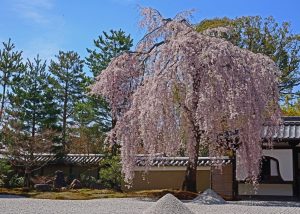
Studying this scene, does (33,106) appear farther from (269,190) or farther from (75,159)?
(269,190)

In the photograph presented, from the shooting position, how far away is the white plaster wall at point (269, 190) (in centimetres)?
1592

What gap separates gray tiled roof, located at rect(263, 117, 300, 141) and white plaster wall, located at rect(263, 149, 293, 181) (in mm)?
860

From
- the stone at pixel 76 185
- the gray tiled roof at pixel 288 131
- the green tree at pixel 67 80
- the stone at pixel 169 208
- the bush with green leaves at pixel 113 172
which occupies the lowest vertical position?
the stone at pixel 169 208

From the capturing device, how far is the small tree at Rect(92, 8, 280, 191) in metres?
12.0

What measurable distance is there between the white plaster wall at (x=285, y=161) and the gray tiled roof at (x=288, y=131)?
33.9 inches

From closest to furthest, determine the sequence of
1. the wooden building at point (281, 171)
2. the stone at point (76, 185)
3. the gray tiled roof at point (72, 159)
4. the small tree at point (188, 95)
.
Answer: the small tree at point (188, 95), the wooden building at point (281, 171), the stone at point (76, 185), the gray tiled roof at point (72, 159)

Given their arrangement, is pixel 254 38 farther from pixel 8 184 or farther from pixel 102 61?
pixel 8 184

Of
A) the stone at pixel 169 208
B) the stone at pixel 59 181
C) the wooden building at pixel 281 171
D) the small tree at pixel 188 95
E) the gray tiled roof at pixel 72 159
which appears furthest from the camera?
the gray tiled roof at pixel 72 159

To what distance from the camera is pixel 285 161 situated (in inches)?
625

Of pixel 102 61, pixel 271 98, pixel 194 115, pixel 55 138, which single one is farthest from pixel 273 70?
pixel 55 138

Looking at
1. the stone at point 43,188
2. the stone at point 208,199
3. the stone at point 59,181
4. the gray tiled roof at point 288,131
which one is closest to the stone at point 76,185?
the stone at point 59,181

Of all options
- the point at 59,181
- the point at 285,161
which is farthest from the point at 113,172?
the point at 285,161

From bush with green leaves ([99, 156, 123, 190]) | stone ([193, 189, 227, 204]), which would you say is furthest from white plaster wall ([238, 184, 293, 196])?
bush with green leaves ([99, 156, 123, 190])

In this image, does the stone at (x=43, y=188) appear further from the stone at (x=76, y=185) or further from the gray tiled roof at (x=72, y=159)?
the gray tiled roof at (x=72, y=159)
